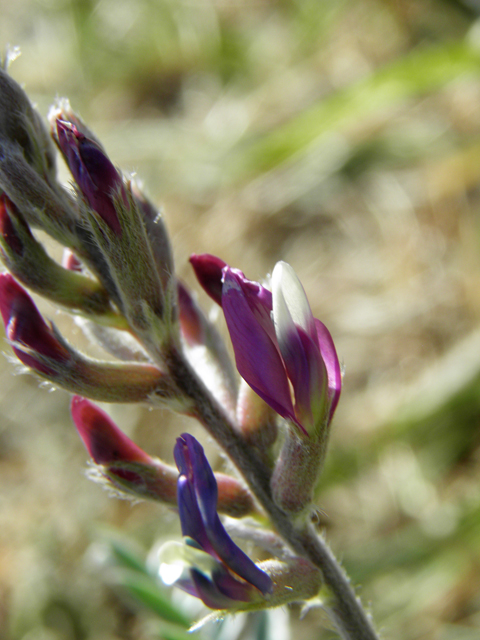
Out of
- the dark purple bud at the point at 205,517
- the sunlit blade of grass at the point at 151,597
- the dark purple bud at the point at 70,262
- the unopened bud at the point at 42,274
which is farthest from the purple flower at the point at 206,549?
the sunlit blade of grass at the point at 151,597

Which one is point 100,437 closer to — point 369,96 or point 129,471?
point 129,471

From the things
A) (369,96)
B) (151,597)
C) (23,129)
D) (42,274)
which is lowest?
(151,597)

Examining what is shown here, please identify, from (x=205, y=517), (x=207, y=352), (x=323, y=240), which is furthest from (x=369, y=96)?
(x=205, y=517)

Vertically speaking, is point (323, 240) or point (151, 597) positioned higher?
point (323, 240)

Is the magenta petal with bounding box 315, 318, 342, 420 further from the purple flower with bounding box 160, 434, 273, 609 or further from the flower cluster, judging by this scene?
the purple flower with bounding box 160, 434, 273, 609

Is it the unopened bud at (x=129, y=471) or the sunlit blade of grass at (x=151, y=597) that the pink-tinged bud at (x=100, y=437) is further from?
the sunlit blade of grass at (x=151, y=597)

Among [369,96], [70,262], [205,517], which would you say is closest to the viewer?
[205,517]

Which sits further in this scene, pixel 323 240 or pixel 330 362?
pixel 323 240

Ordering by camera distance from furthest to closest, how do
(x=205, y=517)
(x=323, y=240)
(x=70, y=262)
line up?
(x=323, y=240) → (x=70, y=262) → (x=205, y=517)
